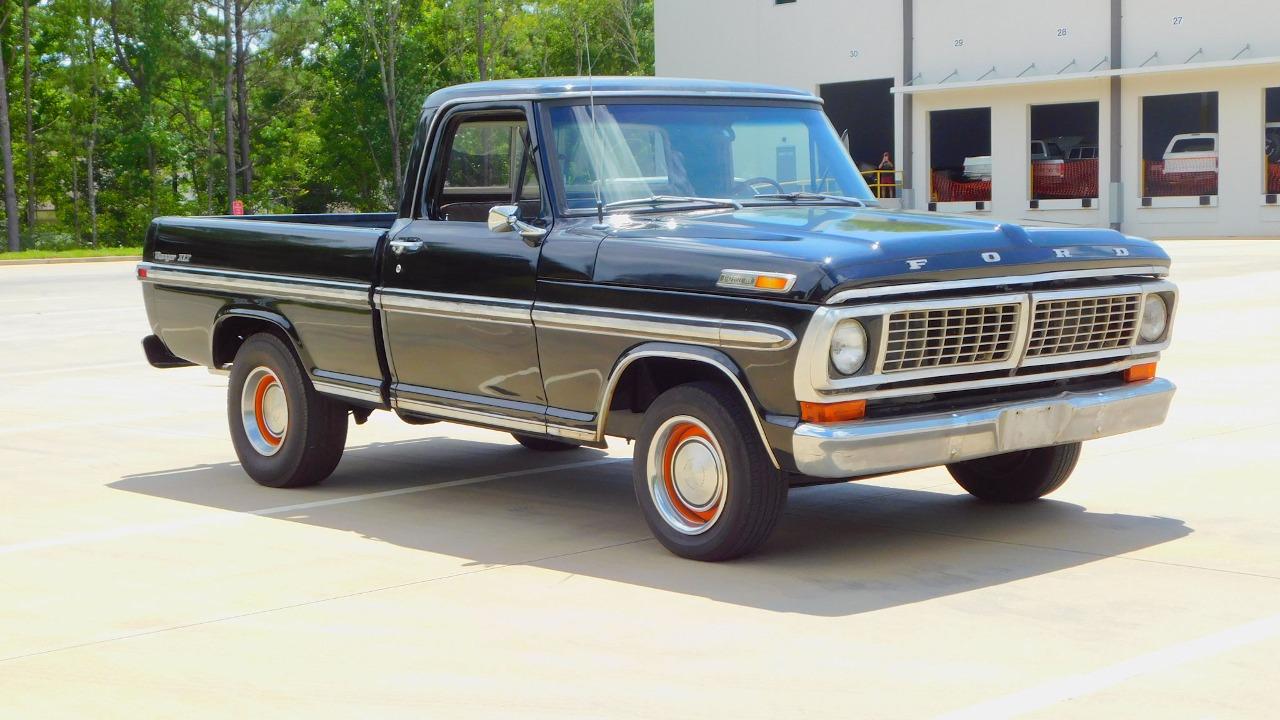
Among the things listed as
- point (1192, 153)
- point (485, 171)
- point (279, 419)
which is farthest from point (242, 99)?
point (485, 171)

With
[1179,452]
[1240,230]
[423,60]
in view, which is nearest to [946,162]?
[1240,230]

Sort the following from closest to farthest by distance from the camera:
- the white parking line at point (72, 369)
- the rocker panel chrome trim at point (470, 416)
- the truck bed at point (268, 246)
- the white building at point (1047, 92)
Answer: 1. the rocker panel chrome trim at point (470, 416)
2. the truck bed at point (268, 246)
3. the white parking line at point (72, 369)
4. the white building at point (1047, 92)

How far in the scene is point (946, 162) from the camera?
4572 centimetres

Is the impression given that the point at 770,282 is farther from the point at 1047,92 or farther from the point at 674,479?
the point at 1047,92

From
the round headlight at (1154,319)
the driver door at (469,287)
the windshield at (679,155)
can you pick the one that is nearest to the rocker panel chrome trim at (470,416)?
the driver door at (469,287)

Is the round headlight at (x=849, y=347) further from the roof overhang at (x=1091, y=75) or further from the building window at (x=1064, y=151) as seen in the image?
the building window at (x=1064, y=151)

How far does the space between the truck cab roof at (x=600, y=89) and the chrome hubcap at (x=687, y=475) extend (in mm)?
1676

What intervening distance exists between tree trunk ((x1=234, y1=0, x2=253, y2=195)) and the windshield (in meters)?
54.4

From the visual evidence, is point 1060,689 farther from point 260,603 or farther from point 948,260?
point 260,603

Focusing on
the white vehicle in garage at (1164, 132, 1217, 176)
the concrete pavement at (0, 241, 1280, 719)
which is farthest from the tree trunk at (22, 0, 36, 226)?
the concrete pavement at (0, 241, 1280, 719)

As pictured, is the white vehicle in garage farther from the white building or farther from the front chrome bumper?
the front chrome bumper

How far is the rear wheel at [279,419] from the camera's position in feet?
28.2

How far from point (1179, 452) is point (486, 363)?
417 cm

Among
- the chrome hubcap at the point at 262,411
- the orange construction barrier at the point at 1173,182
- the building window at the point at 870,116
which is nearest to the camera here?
the chrome hubcap at the point at 262,411
